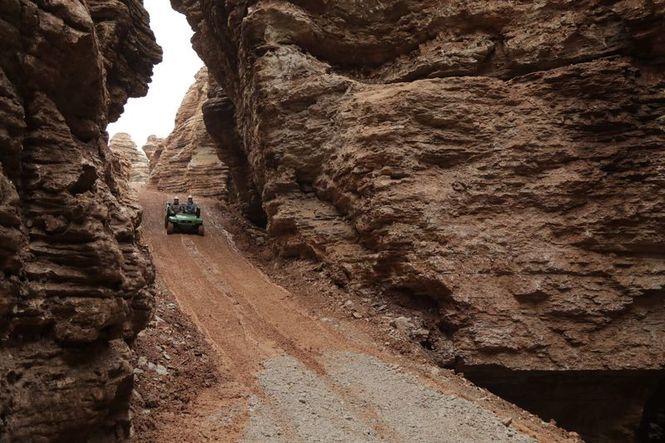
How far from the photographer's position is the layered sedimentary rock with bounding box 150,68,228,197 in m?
35.1

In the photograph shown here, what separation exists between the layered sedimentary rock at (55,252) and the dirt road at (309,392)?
5.77 ft

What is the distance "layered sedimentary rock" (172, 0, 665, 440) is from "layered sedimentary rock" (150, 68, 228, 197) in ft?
66.5

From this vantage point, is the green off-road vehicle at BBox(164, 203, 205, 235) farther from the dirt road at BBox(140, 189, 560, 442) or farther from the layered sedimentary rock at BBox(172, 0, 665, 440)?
the dirt road at BBox(140, 189, 560, 442)

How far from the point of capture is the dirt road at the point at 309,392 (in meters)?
6.93

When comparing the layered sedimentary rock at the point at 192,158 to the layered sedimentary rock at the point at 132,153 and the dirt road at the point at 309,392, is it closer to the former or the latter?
the layered sedimentary rock at the point at 132,153

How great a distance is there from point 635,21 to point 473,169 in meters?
5.35

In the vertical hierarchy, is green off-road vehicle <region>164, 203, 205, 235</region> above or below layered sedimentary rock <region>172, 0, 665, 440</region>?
below

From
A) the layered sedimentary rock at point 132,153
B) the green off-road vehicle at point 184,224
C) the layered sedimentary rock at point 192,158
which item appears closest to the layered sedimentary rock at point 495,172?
the green off-road vehicle at point 184,224

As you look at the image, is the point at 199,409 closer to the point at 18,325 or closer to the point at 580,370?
the point at 18,325

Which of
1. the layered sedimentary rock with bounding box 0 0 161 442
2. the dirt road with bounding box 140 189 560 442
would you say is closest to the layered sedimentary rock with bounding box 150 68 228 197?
the dirt road with bounding box 140 189 560 442

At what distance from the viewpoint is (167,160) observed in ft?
134

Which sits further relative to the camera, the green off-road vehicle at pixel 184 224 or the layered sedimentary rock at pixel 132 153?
the layered sedimentary rock at pixel 132 153

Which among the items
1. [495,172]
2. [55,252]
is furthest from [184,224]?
[55,252]

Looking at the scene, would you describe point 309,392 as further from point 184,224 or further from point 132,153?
point 132,153
